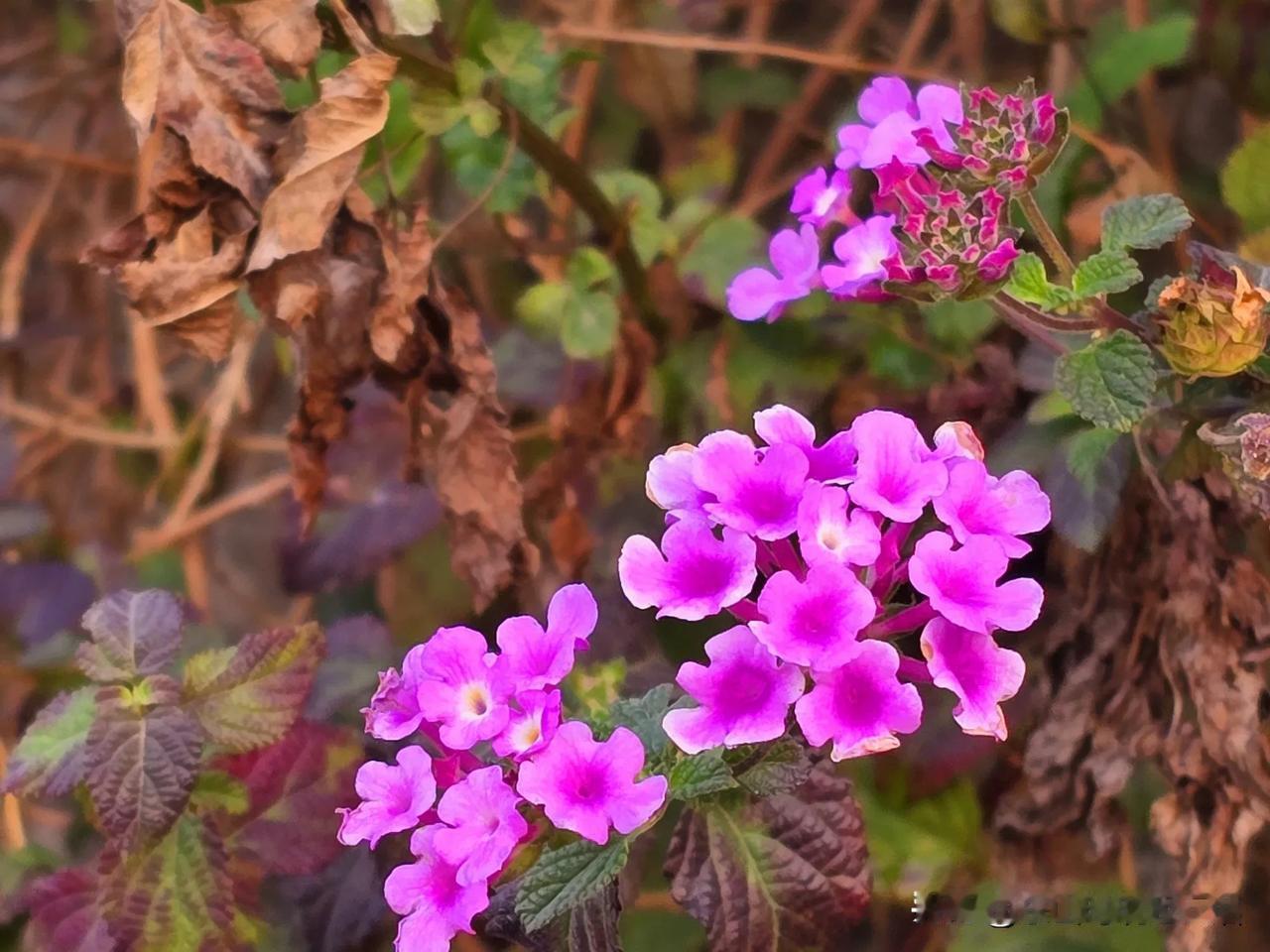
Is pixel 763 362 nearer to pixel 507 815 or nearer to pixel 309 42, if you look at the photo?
pixel 309 42

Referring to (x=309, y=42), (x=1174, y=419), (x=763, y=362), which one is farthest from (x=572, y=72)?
(x=1174, y=419)

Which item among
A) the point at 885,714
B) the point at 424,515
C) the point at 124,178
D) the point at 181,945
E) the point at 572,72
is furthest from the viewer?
the point at 124,178

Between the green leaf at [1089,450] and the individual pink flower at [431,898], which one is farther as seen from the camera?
the green leaf at [1089,450]

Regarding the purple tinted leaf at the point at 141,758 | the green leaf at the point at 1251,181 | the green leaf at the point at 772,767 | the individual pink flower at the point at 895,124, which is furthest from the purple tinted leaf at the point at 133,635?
the green leaf at the point at 1251,181

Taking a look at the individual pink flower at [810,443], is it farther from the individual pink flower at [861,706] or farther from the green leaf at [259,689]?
the green leaf at [259,689]

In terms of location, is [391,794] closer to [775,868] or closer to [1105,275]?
[775,868]

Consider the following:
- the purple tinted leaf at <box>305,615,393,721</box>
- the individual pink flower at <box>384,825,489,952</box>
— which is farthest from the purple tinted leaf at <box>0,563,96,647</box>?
the individual pink flower at <box>384,825,489,952</box>

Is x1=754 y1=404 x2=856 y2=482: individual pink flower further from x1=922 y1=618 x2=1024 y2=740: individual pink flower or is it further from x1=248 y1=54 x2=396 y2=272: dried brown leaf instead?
x1=248 y1=54 x2=396 y2=272: dried brown leaf

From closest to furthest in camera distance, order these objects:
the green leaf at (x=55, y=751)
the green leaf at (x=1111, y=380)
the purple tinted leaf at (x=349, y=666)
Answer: the green leaf at (x=1111, y=380), the green leaf at (x=55, y=751), the purple tinted leaf at (x=349, y=666)
